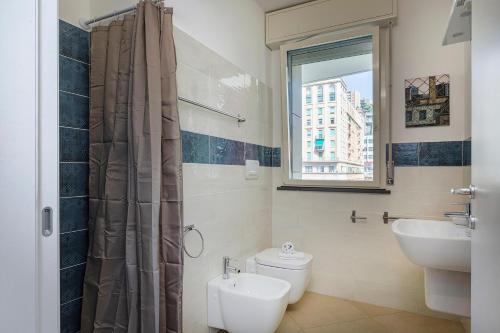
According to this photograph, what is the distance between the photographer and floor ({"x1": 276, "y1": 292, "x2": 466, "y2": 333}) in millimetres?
2115

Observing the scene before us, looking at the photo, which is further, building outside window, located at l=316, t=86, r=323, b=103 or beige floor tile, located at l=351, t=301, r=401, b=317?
building outside window, located at l=316, t=86, r=323, b=103

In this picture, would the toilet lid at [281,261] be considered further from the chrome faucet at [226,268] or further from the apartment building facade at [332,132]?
the apartment building facade at [332,132]

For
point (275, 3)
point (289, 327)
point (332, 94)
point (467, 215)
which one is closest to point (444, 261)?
point (467, 215)

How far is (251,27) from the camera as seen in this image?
2547 millimetres

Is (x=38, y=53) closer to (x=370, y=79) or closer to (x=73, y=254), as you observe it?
(x=73, y=254)

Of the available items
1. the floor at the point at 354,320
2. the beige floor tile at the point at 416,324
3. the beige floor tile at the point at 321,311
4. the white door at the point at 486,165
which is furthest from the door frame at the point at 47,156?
the beige floor tile at the point at 416,324

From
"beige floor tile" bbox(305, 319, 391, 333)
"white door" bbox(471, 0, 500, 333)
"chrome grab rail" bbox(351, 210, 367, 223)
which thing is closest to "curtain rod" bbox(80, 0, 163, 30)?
"white door" bbox(471, 0, 500, 333)

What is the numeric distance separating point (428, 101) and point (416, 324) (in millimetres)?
1682

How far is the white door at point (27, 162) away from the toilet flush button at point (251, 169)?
1.79m

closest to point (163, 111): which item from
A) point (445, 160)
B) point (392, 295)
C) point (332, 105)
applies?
point (332, 105)

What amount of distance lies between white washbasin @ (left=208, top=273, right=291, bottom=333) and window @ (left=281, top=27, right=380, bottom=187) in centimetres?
108

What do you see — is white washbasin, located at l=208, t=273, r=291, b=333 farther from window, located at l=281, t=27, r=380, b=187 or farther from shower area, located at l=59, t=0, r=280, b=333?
window, located at l=281, t=27, r=380, b=187

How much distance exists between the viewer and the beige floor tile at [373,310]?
235cm

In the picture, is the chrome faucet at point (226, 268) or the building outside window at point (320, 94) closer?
the chrome faucet at point (226, 268)
